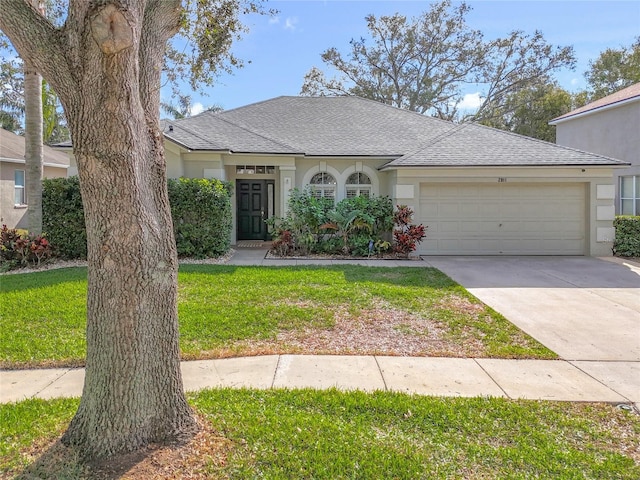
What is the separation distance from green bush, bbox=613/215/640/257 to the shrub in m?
16.2

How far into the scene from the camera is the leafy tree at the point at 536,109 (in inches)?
1151

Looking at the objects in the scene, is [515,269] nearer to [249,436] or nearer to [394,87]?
[249,436]

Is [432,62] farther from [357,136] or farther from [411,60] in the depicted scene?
[357,136]

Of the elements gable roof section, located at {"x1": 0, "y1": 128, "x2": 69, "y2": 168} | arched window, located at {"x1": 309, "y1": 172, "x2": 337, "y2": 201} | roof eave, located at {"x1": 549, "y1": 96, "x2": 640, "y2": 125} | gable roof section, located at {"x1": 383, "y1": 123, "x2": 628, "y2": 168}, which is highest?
roof eave, located at {"x1": 549, "y1": 96, "x2": 640, "y2": 125}

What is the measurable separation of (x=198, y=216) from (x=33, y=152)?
464 centimetres

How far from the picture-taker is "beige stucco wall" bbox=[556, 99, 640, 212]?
1636 cm

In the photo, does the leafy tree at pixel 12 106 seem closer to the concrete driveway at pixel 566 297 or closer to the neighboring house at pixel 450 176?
the neighboring house at pixel 450 176

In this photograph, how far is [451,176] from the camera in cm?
1341

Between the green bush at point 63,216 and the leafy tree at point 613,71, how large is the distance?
30.8 m

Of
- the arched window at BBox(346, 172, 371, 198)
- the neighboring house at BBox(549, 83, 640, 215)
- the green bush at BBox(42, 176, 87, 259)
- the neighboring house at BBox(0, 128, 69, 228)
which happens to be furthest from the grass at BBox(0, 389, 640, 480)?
the neighboring house at BBox(0, 128, 69, 228)

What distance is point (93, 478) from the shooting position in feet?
9.64

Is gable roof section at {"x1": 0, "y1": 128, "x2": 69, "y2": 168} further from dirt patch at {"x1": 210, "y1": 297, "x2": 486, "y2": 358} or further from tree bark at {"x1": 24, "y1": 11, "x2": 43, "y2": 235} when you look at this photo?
dirt patch at {"x1": 210, "y1": 297, "x2": 486, "y2": 358}

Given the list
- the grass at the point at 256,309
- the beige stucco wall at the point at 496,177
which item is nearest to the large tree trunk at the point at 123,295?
the grass at the point at 256,309

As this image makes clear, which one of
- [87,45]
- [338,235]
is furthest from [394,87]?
[87,45]
